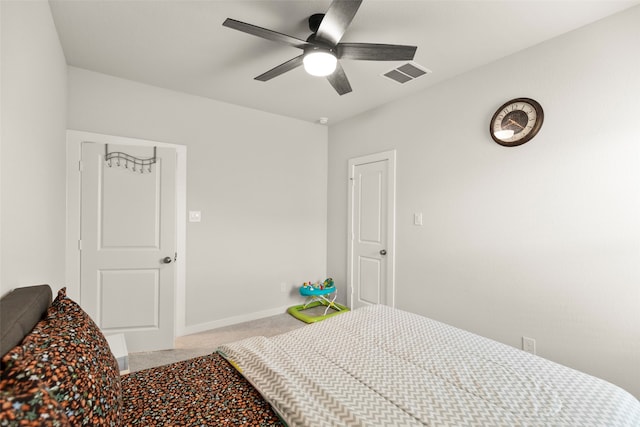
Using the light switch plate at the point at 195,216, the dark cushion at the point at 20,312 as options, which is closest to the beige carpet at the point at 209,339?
the light switch plate at the point at 195,216

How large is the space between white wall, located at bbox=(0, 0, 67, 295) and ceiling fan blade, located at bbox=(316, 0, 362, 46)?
1392 millimetres

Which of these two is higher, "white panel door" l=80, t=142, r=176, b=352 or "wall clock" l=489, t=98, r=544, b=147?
"wall clock" l=489, t=98, r=544, b=147

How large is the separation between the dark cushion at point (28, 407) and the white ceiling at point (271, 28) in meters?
2.14

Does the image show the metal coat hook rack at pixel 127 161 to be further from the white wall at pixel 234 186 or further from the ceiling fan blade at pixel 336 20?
the ceiling fan blade at pixel 336 20

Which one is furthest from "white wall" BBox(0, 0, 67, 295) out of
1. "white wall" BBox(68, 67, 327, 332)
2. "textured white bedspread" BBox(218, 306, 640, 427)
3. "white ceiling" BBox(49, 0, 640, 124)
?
"textured white bedspread" BBox(218, 306, 640, 427)

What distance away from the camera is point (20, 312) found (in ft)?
3.24

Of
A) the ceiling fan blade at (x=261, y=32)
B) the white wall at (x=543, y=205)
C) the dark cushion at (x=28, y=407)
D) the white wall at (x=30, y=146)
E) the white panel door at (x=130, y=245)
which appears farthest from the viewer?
the white panel door at (x=130, y=245)

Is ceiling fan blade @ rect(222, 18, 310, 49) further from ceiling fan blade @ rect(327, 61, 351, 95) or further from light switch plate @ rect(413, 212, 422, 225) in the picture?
light switch plate @ rect(413, 212, 422, 225)

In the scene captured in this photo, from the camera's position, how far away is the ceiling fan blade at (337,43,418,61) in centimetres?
188

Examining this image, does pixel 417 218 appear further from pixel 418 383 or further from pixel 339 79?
pixel 418 383

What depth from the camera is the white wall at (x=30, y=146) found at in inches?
48.1

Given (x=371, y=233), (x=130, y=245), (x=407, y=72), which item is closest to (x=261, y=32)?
(x=407, y=72)

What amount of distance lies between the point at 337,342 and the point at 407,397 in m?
0.56

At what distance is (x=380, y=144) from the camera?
12.1ft
